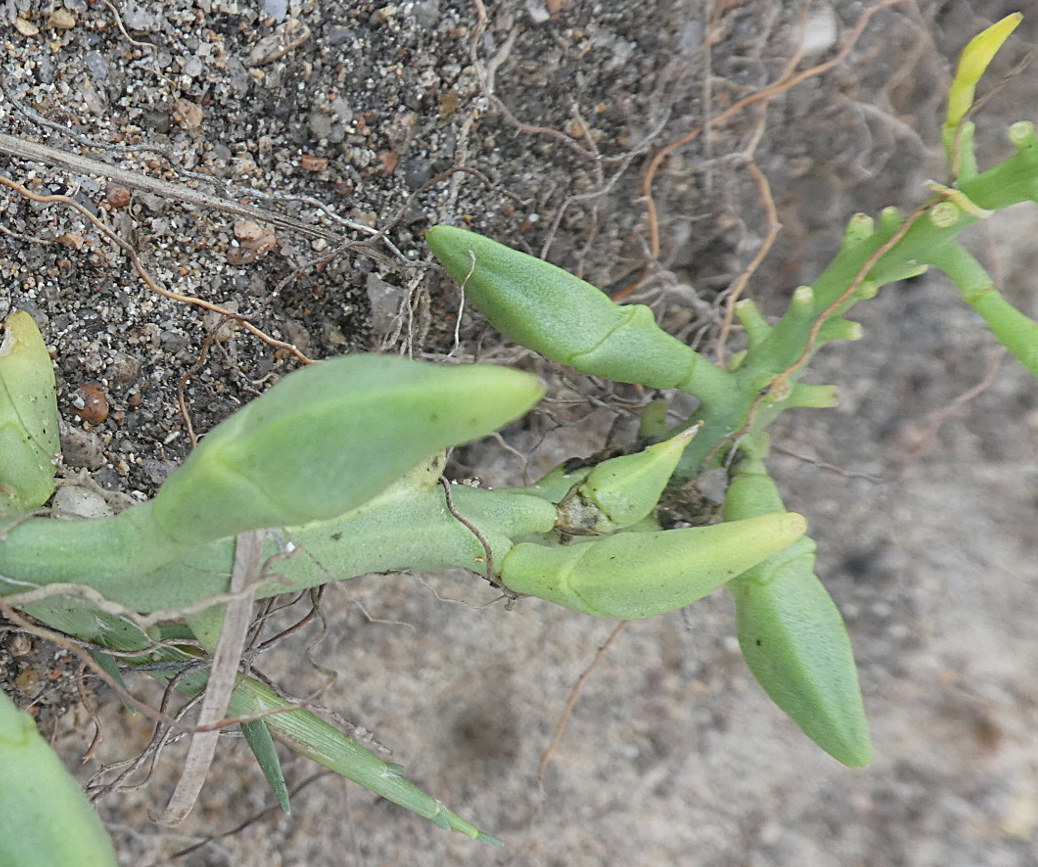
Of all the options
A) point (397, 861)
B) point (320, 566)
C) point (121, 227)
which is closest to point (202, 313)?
point (121, 227)

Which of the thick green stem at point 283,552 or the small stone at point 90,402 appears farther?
the small stone at point 90,402

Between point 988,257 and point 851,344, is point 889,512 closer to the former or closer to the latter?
point 851,344

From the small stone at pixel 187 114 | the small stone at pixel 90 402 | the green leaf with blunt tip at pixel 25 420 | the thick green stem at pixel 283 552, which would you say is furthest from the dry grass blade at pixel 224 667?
the small stone at pixel 187 114

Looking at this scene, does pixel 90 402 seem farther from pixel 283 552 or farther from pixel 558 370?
pixel 558 370

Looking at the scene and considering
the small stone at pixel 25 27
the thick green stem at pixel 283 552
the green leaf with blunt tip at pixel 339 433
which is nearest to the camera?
the green leaf with blunt tip at pixel 339 433

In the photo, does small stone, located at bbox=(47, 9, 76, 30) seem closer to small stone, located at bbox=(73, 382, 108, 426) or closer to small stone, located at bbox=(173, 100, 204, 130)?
small stone, located at bbox=(173, 100, 204, 130)

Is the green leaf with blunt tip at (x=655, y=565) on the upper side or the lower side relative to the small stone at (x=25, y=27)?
lower

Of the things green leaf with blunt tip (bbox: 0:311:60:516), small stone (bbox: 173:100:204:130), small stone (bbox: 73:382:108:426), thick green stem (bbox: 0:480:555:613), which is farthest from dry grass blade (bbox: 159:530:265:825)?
small stone (bbox: 173:100:204:130)

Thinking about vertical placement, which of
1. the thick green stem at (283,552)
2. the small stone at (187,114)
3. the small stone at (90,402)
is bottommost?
the small stone at (90,402)

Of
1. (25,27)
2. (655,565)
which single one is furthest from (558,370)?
(25,27)

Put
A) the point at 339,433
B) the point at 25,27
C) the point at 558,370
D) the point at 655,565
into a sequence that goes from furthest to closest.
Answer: the point at 558,370, the point at 25,27, the point at 655,565, the point at 339,433

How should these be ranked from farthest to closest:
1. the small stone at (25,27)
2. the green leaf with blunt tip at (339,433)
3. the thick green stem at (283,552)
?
the small stone at (25,27) < the thick green stem at (283,552) < the green leaf with blunt tip at (339,433)

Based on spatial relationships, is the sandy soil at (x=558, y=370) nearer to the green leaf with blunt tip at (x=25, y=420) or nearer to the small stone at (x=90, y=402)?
the small stone at (x=90, y=402)
